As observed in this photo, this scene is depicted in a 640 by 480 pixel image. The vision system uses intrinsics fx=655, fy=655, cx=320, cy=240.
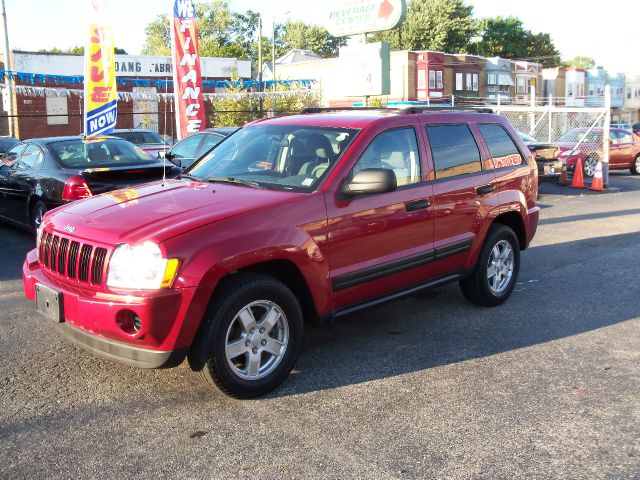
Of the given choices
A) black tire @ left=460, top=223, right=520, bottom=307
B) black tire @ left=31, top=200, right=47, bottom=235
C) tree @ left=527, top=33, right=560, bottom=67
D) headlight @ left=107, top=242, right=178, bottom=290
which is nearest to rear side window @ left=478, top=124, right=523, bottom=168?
black tire @ left=460, top=223, right=520, bottom=307

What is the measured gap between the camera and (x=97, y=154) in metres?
9.37

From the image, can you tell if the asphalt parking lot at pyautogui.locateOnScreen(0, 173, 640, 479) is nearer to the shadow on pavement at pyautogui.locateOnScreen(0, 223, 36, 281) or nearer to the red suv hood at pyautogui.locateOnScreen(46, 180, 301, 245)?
the red suv hood at pyautogui.locateOnScreen(46, 180, 301, 245)

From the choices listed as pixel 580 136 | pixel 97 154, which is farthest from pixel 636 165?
pixel 97 154

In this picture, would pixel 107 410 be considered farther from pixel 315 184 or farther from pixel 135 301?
pixel 315 184

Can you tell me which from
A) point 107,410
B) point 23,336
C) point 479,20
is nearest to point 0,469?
point 107,410

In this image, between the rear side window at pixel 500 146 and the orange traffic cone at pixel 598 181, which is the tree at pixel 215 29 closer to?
the orange traffic cone at pixel 598 181

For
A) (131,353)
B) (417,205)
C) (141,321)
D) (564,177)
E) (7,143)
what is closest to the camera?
(141,321)

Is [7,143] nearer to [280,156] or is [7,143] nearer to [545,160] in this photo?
[545,160]

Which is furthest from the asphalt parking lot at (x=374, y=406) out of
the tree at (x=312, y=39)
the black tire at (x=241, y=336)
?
the tree at (x=312, y=39)

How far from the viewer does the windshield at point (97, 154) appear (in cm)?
914

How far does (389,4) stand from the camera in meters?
14.4

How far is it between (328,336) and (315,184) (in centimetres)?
149

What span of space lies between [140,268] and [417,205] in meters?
2.33

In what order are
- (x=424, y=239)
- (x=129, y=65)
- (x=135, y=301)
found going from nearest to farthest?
(x=135, y=301) < (x=424, y=239) < (x=129, y=65)
